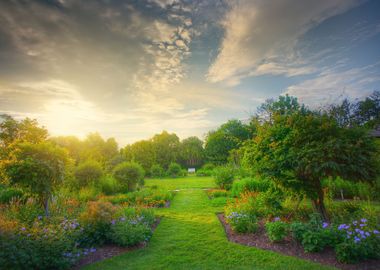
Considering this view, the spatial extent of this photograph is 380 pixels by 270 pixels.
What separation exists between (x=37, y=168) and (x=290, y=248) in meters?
8.66

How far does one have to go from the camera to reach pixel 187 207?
10.1 metres

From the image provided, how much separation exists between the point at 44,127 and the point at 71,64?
501 inches

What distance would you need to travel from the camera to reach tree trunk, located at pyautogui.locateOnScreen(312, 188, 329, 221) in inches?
239

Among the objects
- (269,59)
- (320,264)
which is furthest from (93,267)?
(269,59)

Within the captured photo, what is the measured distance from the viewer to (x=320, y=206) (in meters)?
6.23

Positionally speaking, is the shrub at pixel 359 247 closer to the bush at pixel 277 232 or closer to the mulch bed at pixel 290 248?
the mulch bed at pixel 290 248

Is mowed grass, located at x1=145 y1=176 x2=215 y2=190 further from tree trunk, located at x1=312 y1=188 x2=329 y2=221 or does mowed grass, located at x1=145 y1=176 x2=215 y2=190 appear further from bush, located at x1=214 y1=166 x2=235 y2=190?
tree trunk, located at x1=312 y1=188 x2=329 y2=221

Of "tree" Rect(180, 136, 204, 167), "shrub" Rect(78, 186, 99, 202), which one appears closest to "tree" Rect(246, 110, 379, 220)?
"shrub" Rect(78, 186, 99, 202)

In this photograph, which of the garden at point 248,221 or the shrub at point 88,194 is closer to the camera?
the garden at point 248,221

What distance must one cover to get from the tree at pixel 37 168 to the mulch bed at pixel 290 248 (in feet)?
22.2

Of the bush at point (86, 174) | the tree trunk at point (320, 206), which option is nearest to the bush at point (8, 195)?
the bush at point (86, 174)

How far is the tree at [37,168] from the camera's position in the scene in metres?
6.88

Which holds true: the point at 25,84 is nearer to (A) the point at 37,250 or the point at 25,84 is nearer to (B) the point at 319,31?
(A) the point at 37,250

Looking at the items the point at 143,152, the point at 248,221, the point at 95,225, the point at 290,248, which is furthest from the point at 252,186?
the point at 143,152
